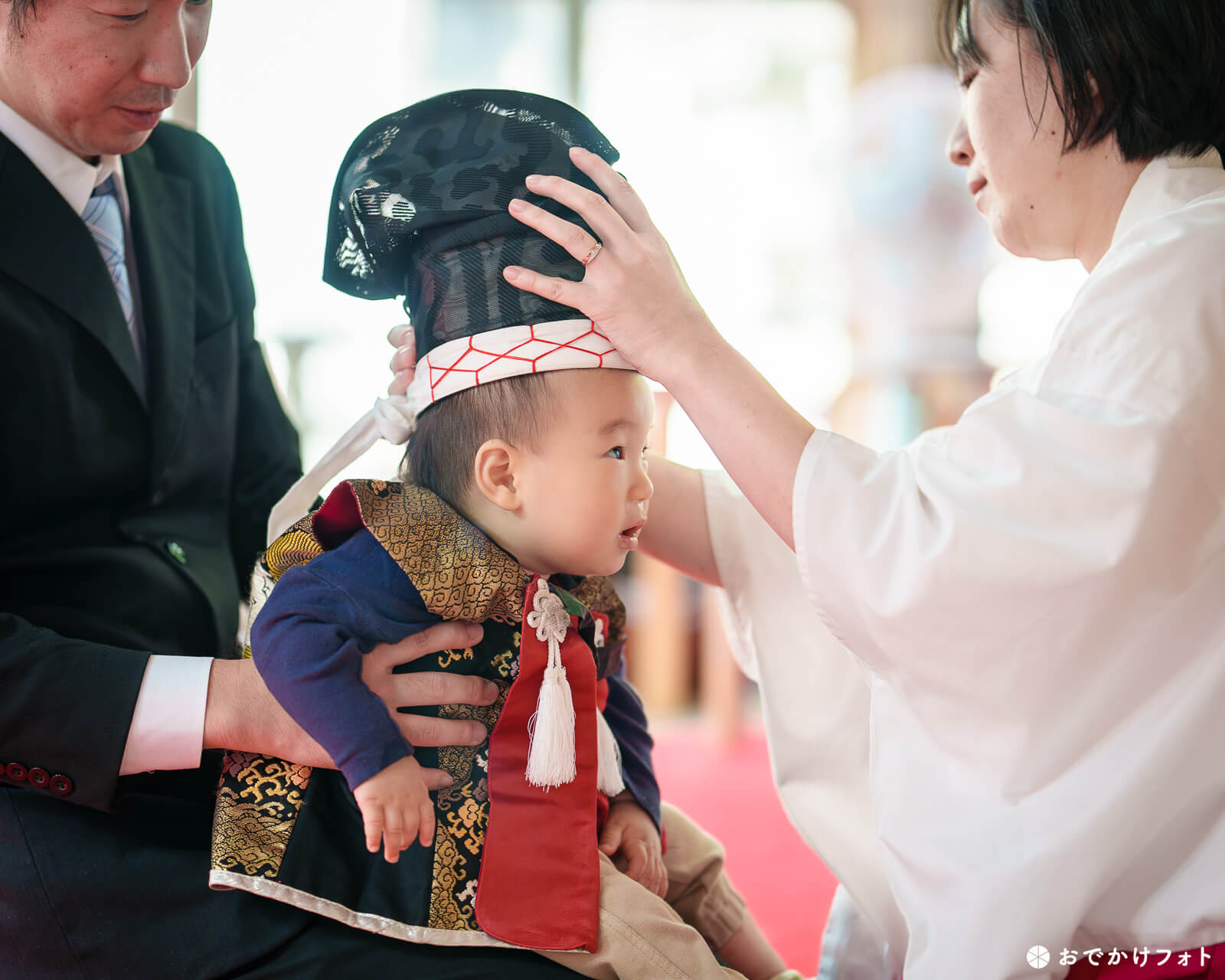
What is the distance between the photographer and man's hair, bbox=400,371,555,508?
1.09m

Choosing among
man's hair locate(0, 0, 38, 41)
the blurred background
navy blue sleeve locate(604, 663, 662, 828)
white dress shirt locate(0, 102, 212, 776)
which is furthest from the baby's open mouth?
the blurred background

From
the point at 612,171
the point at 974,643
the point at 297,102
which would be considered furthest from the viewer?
the point at 297,102

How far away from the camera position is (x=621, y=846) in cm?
120

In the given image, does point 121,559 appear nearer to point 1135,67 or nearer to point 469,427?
point 469,427

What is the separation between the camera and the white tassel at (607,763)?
3.85 ft

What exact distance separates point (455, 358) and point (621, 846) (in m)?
0.57

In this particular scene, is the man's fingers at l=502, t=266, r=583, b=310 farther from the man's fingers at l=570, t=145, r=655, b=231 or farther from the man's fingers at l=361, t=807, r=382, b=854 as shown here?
the man's fingers at l=361, t=807, r=382, b=854

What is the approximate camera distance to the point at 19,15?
1066 millimetres

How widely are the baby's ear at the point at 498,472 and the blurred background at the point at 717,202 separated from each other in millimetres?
1897

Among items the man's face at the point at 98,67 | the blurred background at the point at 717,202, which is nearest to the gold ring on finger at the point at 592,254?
the man's face at the point at 98,67

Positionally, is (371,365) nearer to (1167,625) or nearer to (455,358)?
(455,358)

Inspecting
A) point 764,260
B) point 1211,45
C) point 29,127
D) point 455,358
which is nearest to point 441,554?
point 455,358

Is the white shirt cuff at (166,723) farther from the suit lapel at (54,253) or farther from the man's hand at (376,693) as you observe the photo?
the suit lapel at (54,253)

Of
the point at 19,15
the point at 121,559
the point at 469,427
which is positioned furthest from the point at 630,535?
the point at 19,15
